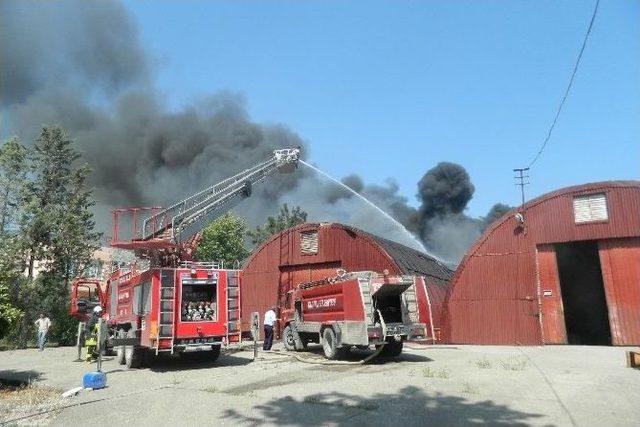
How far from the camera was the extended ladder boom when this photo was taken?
16.9m

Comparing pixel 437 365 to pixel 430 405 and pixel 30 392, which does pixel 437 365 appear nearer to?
pixel 430 405

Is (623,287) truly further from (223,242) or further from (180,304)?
(223,242)

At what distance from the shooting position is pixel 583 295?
23672mm

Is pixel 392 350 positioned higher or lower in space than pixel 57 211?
lower

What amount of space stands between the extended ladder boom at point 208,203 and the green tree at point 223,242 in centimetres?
2982

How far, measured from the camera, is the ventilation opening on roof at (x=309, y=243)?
24.3 m

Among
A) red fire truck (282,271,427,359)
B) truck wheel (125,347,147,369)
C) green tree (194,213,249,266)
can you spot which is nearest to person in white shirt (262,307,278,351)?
red fire truck (282,271,427,359)

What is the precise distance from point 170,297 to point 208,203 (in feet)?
21.7

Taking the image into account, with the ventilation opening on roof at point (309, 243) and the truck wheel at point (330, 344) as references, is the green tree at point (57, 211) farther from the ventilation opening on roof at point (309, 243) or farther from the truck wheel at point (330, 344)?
the truck wheel at point (330, 344)

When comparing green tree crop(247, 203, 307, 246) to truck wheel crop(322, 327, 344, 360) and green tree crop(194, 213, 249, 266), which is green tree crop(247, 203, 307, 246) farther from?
truck wheel crop(322, 327, 344, 360)

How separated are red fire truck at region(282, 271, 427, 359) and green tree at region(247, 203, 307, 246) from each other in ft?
150

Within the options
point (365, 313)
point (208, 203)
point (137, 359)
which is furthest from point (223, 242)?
point (365, 313)

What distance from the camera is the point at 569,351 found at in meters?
16.1

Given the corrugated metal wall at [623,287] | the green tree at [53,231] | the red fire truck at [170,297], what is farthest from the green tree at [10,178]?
the corrugated metal wall at [623,287]
